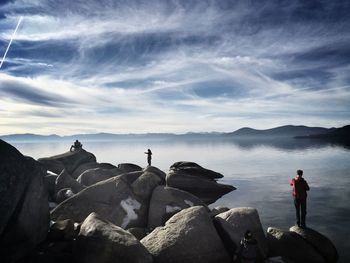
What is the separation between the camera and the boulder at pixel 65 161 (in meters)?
37.8

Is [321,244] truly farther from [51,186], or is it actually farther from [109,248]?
[51,186]

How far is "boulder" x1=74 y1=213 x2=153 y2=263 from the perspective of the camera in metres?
10.7

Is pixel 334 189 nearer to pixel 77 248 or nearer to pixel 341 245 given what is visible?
pixel 341 245

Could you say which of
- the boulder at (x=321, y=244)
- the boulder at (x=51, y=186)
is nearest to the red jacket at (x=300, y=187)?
the boulder at (x=321, y=244)

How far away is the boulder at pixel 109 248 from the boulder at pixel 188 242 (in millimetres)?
1426

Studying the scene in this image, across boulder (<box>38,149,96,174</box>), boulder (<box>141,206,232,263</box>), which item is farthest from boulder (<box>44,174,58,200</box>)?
boulder (<box>141,206,232,263</box>)

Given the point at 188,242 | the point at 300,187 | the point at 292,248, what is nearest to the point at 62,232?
the point at 188,242

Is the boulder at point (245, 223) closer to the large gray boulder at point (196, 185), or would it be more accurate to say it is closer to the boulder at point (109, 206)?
the boulder at point (109, 206)

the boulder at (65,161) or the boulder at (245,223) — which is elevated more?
the boulder at (65,161)

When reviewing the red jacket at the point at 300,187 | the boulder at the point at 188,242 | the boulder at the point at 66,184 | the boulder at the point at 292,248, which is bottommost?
the boulder at the point at 292,248

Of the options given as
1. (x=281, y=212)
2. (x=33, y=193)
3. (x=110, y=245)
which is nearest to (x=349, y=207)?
(x=281, y=212)

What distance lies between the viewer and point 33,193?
12219mm

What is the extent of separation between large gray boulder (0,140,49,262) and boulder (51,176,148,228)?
4917 mm

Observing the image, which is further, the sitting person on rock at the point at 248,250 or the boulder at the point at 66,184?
the boulder at the point at 66,184
